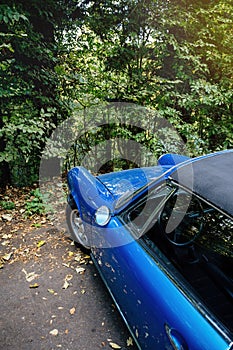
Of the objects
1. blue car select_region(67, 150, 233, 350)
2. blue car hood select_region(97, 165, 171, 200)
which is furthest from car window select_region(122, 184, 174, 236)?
blue car hood select_region(97, 165, 171, 200)

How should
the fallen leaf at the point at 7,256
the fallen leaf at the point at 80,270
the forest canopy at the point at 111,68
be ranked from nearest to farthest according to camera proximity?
1. the fallen leaf at the point at 80,270
2. the fallen leaf at the point at 7,256
3. the forest canopy at the point at 111,68

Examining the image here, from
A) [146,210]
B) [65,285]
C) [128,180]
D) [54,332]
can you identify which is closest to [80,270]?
[65,285]

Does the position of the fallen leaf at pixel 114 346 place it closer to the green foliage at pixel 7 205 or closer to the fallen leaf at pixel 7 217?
the fallen leaf at pixel 7 217

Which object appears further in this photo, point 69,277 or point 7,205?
point 7,205

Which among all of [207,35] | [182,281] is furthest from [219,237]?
[207,35]

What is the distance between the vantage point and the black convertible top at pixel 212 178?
157 centimetres

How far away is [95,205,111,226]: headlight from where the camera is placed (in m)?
2.19

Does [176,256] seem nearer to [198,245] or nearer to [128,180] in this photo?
[198,245]

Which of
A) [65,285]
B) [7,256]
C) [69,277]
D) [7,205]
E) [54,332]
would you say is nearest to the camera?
[54,332]

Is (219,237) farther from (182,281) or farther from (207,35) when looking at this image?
(207,35)

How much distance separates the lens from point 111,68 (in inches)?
194

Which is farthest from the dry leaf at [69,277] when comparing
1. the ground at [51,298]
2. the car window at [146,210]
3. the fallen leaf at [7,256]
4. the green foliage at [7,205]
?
the green foliage at [7,205]

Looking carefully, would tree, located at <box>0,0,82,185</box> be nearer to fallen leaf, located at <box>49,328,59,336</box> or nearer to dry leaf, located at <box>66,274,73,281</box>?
dry leaf, located at <box>66,274,73,281</box>

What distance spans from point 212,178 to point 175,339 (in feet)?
3.23
